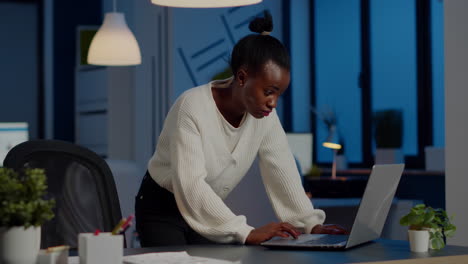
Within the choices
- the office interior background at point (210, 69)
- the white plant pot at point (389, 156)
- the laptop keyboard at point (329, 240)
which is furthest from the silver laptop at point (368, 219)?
the white plant pot at point (389, 156)

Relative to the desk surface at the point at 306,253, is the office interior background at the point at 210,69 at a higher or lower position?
higher

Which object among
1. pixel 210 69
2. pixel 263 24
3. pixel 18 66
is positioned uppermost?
pixel 18 66

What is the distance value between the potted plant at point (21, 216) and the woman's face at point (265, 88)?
37.2 inches

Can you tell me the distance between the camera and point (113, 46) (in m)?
6.43

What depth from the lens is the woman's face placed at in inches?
89.9

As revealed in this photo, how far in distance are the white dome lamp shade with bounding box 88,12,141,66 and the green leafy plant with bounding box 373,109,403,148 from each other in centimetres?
216

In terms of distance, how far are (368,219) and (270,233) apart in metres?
0.26

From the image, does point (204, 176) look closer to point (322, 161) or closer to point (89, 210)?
point (89, 210)

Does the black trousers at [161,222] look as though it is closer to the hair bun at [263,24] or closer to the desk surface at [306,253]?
the desk surface at [306,253]

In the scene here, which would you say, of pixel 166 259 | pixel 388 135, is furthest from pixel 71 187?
pixel 388 135

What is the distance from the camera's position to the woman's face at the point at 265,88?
2.28m

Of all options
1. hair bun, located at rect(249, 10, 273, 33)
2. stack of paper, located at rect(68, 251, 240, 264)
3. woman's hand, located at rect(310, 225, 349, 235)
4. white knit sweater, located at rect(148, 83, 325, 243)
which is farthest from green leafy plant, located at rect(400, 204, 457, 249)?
hair bun, located at rect(249, 10, 273, 33)

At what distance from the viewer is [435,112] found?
6625 mm

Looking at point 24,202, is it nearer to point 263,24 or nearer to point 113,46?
point 263,24
